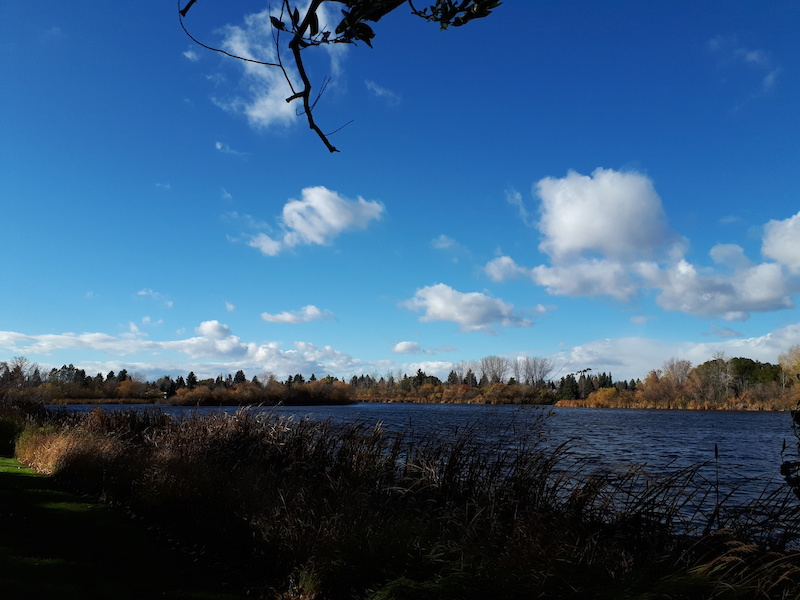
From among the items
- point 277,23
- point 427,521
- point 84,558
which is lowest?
point 84,558

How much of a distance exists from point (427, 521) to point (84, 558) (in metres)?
4.38

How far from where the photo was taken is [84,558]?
21.2ft

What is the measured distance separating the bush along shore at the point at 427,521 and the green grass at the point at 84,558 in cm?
34

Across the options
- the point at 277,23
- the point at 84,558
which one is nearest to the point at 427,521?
the point at 84,558

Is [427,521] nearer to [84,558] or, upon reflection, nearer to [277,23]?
[84,558]

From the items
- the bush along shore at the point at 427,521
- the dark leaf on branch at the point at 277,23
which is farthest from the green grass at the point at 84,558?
the dark leaf on branch at the point at 277,23

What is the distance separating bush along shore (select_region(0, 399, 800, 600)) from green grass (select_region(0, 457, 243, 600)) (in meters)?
0.34

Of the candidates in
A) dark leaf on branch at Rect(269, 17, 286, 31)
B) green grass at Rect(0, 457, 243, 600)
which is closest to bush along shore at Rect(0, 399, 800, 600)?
green grass at Rect(0, 457, 243, 600)

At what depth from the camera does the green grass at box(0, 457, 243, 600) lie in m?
5.56

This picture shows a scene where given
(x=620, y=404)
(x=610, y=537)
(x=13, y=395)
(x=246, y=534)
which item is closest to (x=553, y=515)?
(x=610, y=537)

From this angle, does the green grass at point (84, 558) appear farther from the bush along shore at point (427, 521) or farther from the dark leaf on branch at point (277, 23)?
the dark leaf on branch at point (277, 23)

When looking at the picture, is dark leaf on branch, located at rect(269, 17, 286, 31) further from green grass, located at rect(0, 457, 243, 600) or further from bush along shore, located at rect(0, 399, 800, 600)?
green grass, located at rect(0, 457, 243, 600)

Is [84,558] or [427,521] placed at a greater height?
[427,521]

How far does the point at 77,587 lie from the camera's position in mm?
5574
